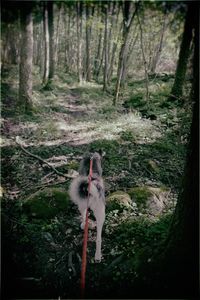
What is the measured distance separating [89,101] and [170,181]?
30.6ft

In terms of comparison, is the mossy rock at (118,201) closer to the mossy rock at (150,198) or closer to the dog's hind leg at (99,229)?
the mossy rock at (150,198)

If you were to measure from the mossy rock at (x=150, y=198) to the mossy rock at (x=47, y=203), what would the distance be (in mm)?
1365

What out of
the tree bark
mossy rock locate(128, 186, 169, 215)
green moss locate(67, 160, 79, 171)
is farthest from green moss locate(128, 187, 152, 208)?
the tree bark

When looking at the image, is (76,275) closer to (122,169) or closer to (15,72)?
(122,169)

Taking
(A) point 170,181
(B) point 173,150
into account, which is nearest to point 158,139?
(B) point 173,150

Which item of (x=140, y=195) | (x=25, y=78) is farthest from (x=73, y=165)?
(x=25, y=78)

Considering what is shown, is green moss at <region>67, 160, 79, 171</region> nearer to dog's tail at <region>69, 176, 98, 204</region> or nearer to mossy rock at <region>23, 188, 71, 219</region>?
mossy rock at <region>23, 188, 71, 219</region>

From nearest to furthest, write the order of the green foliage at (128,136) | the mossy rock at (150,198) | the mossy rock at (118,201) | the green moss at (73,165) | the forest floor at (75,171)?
the forest floor at (75,171), the mossy rock at (118,201), the mossy rock at (150,198), the green moss at (73,165), the green foliage at (128,136)

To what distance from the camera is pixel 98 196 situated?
172 inches

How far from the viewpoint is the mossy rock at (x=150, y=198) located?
5734 millimetres

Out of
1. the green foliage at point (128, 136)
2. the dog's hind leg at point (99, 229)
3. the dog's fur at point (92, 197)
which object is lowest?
the dog's hind leg at point (99, 229)

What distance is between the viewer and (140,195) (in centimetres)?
600

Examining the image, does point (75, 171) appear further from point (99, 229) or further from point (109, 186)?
point (99, 229)

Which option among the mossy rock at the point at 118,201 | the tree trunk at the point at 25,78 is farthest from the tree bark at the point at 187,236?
the tree trunk at the point at 25,78
